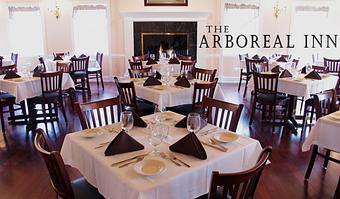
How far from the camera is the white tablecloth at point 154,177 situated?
5.60ft

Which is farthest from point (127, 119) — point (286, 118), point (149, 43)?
point (149, 43)

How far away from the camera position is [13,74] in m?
5.11

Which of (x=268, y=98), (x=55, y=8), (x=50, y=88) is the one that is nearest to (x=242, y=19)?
(x=268, y=98)

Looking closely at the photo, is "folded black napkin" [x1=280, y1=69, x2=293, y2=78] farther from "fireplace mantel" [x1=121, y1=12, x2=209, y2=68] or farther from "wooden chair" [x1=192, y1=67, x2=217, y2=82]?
"fireplace mantel" [x1=121, y1=12, x2=209, y2=68]

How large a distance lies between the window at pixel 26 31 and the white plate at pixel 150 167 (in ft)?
27.2

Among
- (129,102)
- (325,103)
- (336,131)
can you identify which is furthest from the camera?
(129,102)

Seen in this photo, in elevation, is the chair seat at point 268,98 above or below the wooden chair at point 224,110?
below

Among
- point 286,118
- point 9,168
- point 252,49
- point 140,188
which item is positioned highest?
point 252,49

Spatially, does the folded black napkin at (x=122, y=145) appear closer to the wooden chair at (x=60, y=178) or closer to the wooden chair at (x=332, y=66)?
the wooden chair at (x=60, y=178)

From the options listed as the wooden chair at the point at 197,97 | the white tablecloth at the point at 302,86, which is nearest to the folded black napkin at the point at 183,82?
the wooden chair at the point at 197,97

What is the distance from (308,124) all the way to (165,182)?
4106 mm

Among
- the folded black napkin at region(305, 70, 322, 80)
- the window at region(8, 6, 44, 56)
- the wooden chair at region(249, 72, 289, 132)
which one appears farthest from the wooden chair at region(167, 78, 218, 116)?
the window at region(8, 6, 44, 56)

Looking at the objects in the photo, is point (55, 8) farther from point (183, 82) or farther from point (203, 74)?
point (183, 82)

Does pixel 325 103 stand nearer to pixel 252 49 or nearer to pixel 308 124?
pixel 308 124
